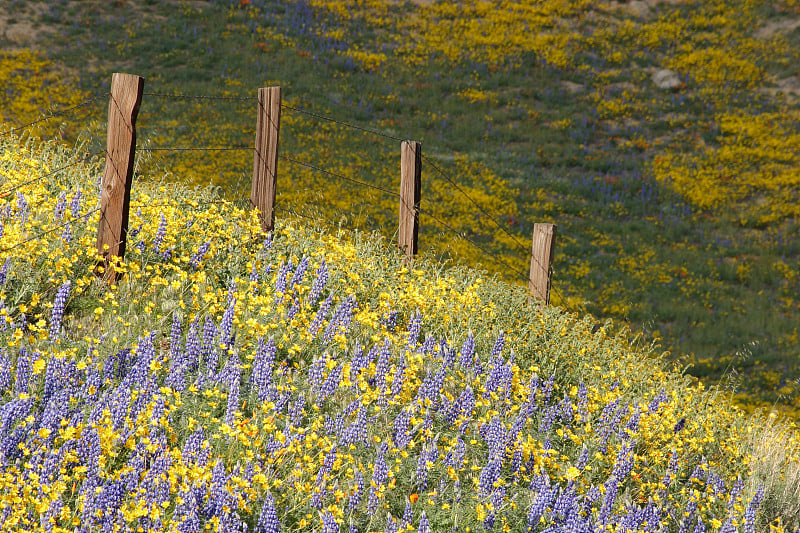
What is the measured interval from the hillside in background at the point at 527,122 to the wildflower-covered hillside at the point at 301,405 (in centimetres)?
621

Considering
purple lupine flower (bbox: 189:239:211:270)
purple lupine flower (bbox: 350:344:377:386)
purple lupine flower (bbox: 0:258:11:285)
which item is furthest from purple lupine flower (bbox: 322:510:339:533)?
purple lupine flower (bbox: 189:239:211:270)

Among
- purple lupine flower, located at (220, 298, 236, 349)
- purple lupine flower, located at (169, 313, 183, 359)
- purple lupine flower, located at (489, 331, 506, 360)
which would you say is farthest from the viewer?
purple lupine flower, located at (489, 331, 506, 360)

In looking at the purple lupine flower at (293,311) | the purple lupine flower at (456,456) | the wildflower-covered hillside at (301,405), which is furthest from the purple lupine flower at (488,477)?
the purple lupine flower at (293,311)


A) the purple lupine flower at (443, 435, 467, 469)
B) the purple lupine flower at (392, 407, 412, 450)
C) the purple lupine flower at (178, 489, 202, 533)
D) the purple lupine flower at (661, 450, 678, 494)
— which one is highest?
the purple lupine flower at (178, 489, 202, 533)

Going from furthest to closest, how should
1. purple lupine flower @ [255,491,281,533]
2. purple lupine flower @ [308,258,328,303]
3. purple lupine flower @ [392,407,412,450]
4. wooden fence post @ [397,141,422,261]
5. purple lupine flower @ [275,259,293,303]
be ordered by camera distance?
wooden fence post @ [397,141,422,261]
purple lupine flower @ [308,258,328,303]
purple lupine flower @ [275,259,293,303]
purple lupine flower @ [392,407,412,450]
purple lupine flower @ [255,491,281,533]

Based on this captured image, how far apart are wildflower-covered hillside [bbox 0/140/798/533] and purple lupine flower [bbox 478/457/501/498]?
0.02m

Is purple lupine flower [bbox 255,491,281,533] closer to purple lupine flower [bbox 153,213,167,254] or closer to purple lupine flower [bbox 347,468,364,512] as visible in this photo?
purple lupine flower [bbox 347,468,364,512]

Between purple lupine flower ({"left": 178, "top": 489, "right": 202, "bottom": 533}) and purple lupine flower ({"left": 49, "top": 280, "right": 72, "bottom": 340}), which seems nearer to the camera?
purple lupine flower ({"left": 178, "top": 489, "right": 202, "bottom": 533})

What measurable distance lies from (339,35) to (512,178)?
11.8m

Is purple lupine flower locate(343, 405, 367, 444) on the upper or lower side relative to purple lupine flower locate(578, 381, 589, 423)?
upper

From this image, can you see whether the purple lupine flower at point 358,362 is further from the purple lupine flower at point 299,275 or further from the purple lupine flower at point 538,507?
the purple lupine flower at point 538,507

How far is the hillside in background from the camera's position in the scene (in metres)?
15.8

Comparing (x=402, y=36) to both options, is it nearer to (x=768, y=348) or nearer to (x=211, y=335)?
(x=768, y=348)

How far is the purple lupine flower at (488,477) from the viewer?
154 inches
